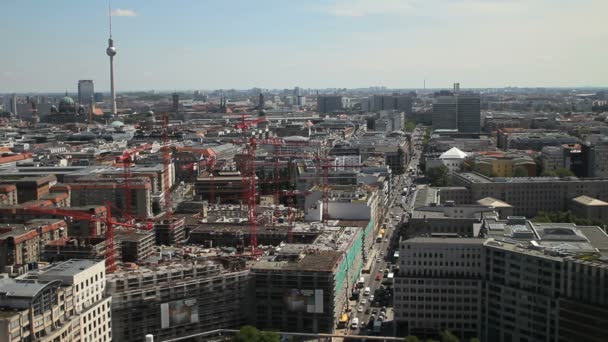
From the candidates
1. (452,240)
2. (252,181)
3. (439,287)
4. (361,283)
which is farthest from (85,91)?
(439,287)

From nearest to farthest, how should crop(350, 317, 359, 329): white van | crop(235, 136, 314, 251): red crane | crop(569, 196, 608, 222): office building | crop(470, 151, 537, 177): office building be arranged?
crop(350, 317, 359, 329): white van
crop(235, 136, 314, 251): red crane
crop(569, 196, 608, 222): office building
crop(470, 151, 537, 177): office building

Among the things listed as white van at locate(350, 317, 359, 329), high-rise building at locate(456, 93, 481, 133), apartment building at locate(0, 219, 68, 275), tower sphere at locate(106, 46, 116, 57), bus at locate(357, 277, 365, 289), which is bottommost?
white van at locate(350, 317, 359, 329)

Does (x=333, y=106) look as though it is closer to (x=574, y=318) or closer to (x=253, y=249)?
(x=253, y=249)

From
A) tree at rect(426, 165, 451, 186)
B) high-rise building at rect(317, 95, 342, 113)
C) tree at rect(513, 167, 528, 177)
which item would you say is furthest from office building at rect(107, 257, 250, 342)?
high-rise building at rect(317, 95, 342, 113)

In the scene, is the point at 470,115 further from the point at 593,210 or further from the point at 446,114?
the point at 593,210

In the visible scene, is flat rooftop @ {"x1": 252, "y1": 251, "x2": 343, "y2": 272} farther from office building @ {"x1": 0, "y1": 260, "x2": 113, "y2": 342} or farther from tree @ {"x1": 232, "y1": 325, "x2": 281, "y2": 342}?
office building @ {"x1": 0, "y1": 260, "x2": 113, "y2": 342}

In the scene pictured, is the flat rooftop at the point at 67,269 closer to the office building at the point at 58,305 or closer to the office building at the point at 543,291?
the office building at the point at 58,305

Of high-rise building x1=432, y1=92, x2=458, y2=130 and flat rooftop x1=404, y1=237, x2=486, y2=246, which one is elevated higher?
high-rise building x1=432, y1=92, x2=458, y2=130
